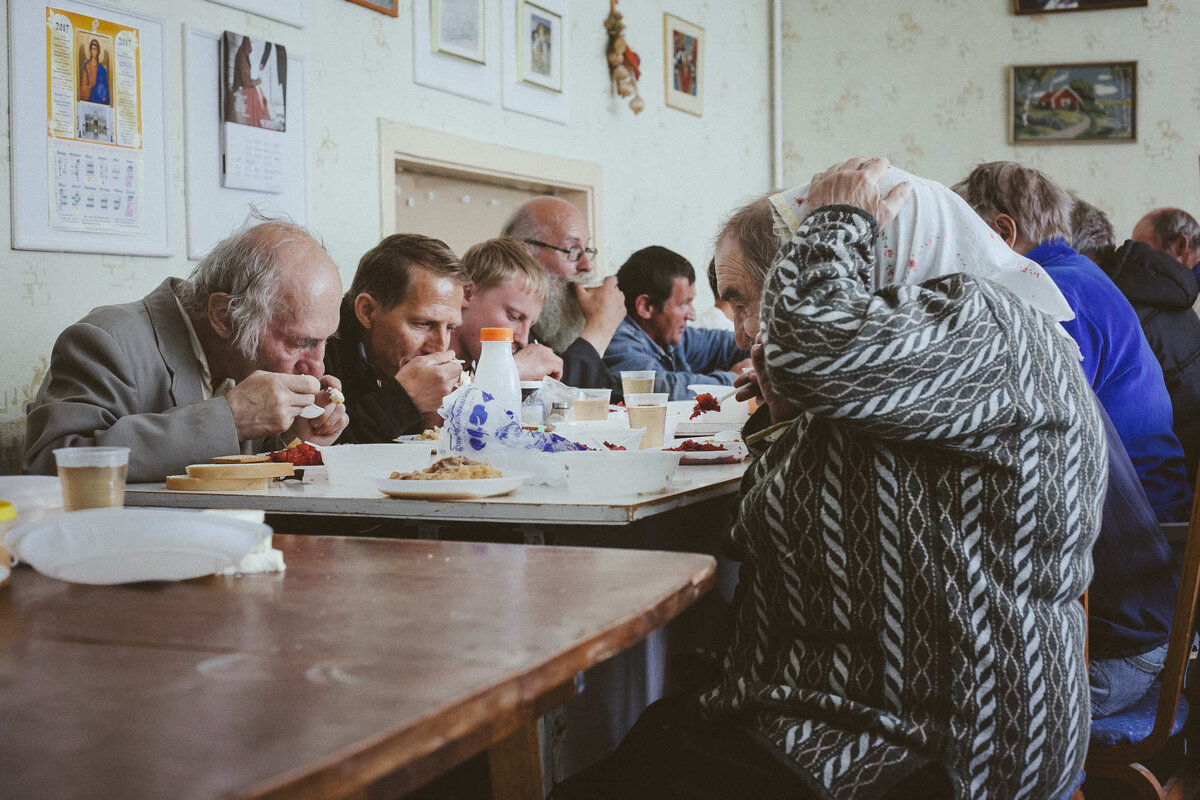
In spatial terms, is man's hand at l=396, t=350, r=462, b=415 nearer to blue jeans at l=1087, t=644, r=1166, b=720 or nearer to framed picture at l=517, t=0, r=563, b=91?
blue jeans at l=1087, t=644, r=1166, b=720

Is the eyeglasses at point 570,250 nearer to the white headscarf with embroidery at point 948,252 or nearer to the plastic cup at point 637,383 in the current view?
→ the plastic cup at point 637,383

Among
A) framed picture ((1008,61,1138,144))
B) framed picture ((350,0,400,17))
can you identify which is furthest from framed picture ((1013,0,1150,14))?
framed picture ((350,0,400,17))

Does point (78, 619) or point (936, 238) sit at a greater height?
point (936, 238)

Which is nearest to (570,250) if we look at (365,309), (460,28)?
(460,28)

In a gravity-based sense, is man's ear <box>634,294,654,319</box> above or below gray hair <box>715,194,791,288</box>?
above

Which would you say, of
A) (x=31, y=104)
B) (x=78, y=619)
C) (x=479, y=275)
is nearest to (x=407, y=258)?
(x=479, y=275)

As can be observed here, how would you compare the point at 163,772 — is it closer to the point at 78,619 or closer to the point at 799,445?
the point at 78,619

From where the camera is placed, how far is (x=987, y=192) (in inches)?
95.2

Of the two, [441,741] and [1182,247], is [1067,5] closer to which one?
[1182,247]

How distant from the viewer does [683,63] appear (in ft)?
16.6

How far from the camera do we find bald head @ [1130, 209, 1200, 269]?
15.9 ft

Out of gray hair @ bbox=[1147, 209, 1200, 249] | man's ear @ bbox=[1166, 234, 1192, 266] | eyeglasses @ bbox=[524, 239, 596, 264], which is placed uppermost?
gray hair @ bbox=[1147, 209, 1200, 249]

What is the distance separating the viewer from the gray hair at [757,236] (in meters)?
1.59

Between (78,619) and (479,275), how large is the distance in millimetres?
2554
